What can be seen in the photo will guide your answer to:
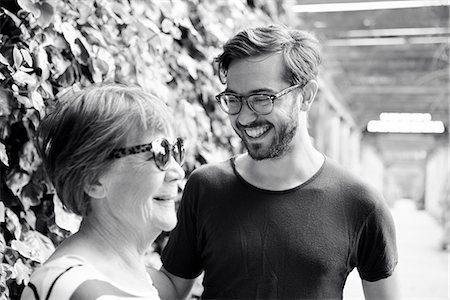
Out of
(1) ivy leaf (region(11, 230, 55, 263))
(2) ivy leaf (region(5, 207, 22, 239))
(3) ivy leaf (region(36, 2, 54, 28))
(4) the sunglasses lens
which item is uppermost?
(3) ivy leaf (region(36, 2, 54, 28))

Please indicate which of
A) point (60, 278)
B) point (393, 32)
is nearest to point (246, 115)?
point (60, 278)

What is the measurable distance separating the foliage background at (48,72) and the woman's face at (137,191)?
0.42m

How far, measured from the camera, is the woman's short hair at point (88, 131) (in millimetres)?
1258

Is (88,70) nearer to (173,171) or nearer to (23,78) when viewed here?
(23,78)

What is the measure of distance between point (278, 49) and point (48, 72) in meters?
0.68

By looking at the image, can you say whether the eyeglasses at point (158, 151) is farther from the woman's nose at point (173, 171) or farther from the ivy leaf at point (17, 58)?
the ivy leaf at point (17, 58)

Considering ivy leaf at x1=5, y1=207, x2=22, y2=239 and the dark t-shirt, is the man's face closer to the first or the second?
the dark t-shirt

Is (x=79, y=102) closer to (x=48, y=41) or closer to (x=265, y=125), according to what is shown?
(x=48, y=41)

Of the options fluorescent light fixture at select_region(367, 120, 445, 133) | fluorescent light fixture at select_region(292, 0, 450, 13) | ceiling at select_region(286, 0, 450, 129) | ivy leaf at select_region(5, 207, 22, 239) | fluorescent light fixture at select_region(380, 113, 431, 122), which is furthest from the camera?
fluorescent light fixture at select_region(380, 113, 431, 122)

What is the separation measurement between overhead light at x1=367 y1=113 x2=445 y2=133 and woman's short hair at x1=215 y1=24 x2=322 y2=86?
1374 centimetres

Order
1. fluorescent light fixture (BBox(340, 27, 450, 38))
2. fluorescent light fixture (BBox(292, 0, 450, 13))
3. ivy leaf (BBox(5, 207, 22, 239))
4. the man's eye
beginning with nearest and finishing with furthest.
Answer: ivy leaf (BBox(5, 207, 22, 239)) → the man's eye → fluorescent light fixture (BBox(292, 0, 450, 13)) → fluorescent light fixture (BBox(340, 27, 450, 38))

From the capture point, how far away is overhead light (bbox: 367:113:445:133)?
15.3 m

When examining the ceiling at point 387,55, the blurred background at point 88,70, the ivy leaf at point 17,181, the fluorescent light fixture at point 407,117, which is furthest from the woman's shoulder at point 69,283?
the fluorescent light fixture at point 407,117

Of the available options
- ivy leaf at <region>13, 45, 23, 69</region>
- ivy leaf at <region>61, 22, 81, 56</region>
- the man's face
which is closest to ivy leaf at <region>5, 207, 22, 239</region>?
ivy leaf at <region>13, 45, 23, 69</region>
